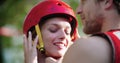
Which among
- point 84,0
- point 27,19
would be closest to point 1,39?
point 27,19

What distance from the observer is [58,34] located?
429 cm

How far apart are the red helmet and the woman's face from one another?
2.9 inches

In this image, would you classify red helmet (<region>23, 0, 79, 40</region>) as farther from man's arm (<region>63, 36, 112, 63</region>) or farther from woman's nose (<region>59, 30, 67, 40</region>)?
man's arm (<region>63, 36, 112, 63</region>)

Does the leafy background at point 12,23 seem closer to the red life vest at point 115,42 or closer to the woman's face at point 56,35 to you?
the woman's face at point 56,35

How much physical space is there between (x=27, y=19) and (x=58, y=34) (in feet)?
1.26

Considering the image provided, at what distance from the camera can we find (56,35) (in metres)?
4.29

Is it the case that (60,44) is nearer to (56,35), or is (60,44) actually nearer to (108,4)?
(56,35)

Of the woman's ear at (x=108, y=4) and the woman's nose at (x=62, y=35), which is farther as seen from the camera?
the woman's nose at (x=62, y=35)

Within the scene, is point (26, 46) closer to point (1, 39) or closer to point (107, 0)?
point (107, 0)

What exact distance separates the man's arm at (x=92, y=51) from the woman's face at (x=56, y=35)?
1.25 metres

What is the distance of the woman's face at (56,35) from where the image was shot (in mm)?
4266

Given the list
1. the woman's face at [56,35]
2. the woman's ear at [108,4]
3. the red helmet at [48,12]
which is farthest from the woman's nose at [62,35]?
the woman's ear at [108,4]

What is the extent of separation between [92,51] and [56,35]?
4.53 ft

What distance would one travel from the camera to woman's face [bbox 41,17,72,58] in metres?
4.27
